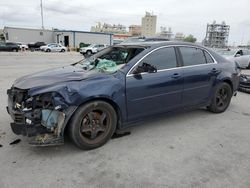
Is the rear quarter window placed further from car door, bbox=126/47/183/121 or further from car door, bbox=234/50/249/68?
car door, bbox=234/50/249/68

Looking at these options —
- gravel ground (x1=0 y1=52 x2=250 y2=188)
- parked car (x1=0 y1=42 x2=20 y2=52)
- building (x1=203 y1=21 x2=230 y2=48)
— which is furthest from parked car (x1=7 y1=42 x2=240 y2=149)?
building (x1=203 y1=21 x2=230 y2=48)

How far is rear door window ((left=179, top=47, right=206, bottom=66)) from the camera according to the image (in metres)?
4.29

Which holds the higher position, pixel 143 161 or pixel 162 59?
pixel 162 59

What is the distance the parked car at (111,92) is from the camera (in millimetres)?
3045

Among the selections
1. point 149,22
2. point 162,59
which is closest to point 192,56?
point 162,59

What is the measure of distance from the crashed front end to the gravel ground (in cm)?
31

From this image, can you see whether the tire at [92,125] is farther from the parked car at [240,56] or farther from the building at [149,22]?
the building at [149,22]

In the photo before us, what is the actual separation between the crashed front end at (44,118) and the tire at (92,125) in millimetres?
153

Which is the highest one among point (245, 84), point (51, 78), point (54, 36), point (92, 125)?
point (54, 36)

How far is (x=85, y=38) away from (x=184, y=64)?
150 ft

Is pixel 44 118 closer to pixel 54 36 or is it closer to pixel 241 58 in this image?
pixel 241 58

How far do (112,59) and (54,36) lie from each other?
47.8 metres

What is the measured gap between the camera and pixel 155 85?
12.3 feet

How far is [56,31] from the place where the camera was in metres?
47.9
